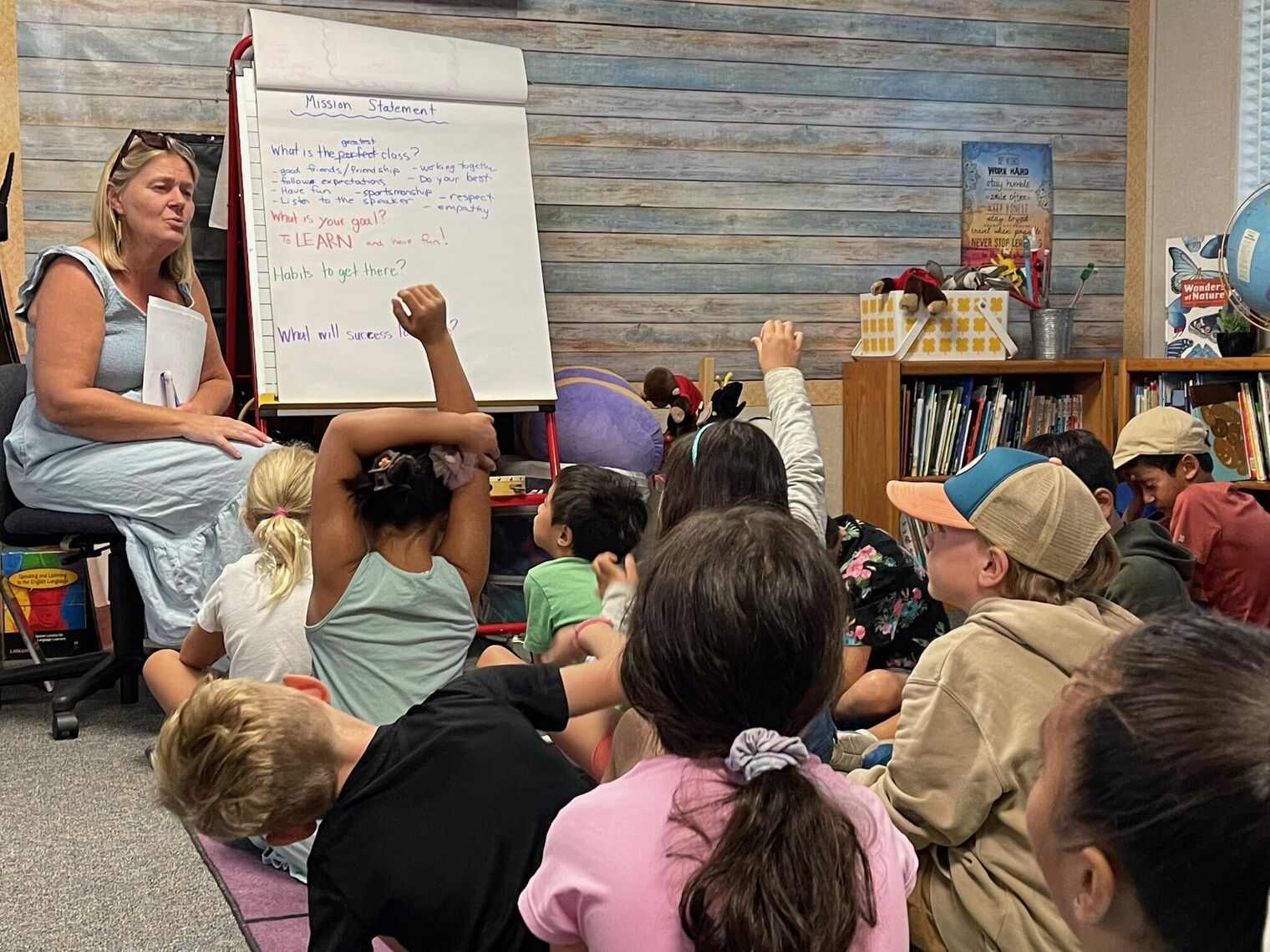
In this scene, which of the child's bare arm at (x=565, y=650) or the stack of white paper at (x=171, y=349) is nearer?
the child's bare arm at (x=565, y=650)

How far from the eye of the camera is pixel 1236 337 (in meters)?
4.01

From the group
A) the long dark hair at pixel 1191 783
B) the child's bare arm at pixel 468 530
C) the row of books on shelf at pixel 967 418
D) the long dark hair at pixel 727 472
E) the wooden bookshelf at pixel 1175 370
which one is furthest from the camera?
the row of books on shelf at pixel 967 418

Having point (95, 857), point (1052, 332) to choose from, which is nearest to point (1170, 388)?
point (1052, 332)

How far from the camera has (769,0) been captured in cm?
429

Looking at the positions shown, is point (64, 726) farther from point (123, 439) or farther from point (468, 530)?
point (468, 530)

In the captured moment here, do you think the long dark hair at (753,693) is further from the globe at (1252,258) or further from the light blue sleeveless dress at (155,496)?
the globe at (1252,258)

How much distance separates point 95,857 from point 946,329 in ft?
9.61

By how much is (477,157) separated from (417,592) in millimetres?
2030

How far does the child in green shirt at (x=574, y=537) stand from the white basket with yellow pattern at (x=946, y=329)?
7.09 ft

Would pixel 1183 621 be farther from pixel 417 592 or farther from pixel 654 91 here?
pixel 654 91

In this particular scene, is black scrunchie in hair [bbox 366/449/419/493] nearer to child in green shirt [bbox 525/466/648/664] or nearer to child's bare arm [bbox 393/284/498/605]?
child's bare arm [bbox 393/284/498/605]

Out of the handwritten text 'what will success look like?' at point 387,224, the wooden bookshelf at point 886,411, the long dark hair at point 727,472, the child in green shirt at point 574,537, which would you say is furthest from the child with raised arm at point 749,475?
the wooden bookshelf at point 886,411

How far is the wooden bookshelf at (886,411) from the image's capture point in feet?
13.7

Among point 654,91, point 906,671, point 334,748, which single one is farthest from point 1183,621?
point 654,91
